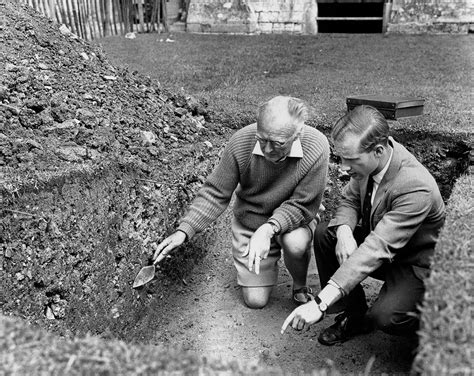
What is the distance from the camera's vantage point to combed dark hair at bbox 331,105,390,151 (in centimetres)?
290

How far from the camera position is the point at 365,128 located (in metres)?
2.90

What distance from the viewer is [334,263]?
11.4ft

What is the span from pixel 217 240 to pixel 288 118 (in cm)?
174

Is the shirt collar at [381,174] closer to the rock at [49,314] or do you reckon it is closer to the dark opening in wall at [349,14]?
the rock at [49,314]

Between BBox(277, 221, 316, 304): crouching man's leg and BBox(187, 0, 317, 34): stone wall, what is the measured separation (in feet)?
30.3

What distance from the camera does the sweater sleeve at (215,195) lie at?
3.63 meters

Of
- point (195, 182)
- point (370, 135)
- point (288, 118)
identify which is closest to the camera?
point (370, 135)

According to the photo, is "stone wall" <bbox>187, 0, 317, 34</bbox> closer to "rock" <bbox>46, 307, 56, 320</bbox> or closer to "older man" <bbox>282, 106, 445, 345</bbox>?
"older man" <bbox>282, 106, 445, 345</bbox>

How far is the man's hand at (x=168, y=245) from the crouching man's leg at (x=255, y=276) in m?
0.52

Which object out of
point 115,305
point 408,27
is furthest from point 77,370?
point 408,27

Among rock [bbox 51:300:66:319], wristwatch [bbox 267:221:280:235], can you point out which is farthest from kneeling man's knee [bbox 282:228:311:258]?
rock [bbox 51:300:66:319]

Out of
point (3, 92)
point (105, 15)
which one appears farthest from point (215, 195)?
point (105, 15)

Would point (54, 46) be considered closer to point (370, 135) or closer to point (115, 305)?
Result: point (115, 305)

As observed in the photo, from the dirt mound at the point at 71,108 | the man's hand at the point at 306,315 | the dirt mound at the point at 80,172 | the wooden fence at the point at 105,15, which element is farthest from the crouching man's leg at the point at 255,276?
the wooden fence at the point at 105,15
